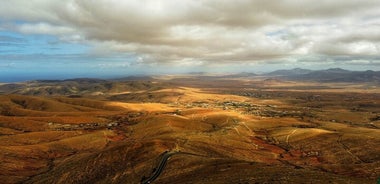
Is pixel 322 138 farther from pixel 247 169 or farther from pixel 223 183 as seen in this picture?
pixel 223 183

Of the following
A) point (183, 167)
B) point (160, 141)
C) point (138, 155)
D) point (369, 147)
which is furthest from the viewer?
point (369, 147)

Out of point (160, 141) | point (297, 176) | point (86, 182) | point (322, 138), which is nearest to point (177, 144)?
point (160, 141)

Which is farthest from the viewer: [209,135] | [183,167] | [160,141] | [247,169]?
[209,135]

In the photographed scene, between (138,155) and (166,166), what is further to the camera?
(138,155)

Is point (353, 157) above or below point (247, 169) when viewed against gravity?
below

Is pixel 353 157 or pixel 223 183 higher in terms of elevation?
pixel 223 183

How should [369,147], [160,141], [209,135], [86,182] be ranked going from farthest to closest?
[209,135], [369,147], [160,141], [86,182]

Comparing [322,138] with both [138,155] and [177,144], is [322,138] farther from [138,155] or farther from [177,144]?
[138,155]

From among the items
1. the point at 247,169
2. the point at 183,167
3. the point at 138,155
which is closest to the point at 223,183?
the point at 247,169

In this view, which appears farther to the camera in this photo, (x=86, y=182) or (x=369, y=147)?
(x=369, y=147)
